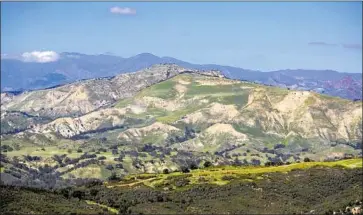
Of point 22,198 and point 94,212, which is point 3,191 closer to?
point 22,198

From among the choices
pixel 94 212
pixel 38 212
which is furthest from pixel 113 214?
pixel 38 212

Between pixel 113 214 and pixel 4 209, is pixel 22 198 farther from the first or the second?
pixel 113 214

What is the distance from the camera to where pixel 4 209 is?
604 ft

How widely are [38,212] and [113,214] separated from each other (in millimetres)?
25778

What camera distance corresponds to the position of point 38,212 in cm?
18175

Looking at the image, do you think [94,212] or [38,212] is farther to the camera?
[94,212]

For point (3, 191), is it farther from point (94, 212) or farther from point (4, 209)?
point (94, 212)

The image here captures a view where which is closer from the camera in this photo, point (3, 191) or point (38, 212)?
point (38, 212)

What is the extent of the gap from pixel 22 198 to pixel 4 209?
36.3ft

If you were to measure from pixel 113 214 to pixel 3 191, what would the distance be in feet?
118

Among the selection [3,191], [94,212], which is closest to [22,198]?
[3,191]

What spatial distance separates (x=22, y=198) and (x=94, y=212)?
22.8 meters

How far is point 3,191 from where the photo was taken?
7835 inches

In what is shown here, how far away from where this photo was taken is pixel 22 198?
639 feet
